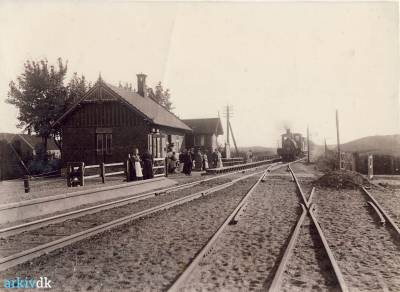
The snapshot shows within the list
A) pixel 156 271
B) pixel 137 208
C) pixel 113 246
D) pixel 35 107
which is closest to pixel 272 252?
pixel 156 271

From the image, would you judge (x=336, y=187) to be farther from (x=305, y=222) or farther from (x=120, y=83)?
(x=120, y=83)

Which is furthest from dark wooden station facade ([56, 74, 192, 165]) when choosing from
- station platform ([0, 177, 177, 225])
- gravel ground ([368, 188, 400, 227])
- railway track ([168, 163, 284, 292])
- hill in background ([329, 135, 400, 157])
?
railway track ([168, 163, 284, 292])

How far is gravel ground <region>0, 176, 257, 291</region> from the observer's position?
4.53 metres

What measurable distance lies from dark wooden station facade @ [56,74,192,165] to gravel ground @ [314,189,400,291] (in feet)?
53.0

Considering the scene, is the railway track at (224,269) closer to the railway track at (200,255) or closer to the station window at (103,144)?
the railway track at (200,255)

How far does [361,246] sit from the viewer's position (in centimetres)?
598

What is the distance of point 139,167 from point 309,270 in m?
11.5

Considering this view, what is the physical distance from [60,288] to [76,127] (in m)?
22.5

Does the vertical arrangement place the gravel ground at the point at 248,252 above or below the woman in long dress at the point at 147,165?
below

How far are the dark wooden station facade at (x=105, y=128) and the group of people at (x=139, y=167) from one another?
825cm

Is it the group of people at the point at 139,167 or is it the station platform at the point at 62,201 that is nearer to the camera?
the station platform at the point at 62,201

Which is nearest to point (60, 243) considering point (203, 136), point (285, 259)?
point (285, 259)

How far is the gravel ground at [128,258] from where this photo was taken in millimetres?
4527

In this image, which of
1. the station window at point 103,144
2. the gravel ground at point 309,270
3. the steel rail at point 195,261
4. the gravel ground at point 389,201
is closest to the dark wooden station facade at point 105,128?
the station window at point 103,144
